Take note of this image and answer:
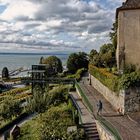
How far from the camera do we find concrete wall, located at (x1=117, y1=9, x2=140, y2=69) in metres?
34.5

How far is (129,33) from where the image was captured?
3481 cm

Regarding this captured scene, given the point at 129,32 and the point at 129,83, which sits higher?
the point at 129,32

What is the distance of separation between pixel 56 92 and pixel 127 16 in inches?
550

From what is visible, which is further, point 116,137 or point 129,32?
point 129,32

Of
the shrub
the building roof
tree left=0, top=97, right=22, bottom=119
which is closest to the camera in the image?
the shrub

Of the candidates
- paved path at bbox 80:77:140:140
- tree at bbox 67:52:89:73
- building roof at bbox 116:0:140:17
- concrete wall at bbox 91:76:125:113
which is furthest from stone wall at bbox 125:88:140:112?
tree at bbox 67:52:89:73

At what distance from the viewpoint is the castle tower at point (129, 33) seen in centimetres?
3450

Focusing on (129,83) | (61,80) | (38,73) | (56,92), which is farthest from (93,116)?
(38,73)

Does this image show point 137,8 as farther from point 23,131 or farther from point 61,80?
point 61,80

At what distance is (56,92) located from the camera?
1688 inches

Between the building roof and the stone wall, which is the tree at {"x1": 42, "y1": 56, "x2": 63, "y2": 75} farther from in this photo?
the stone wall

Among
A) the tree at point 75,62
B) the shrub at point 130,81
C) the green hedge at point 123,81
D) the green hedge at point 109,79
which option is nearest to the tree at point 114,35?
the green hedge at point 109,79

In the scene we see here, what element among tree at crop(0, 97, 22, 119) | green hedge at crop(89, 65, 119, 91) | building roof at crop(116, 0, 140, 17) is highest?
building roof at crop(116, 0, 140, 17)

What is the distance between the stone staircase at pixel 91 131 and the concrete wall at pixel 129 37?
417 inches
